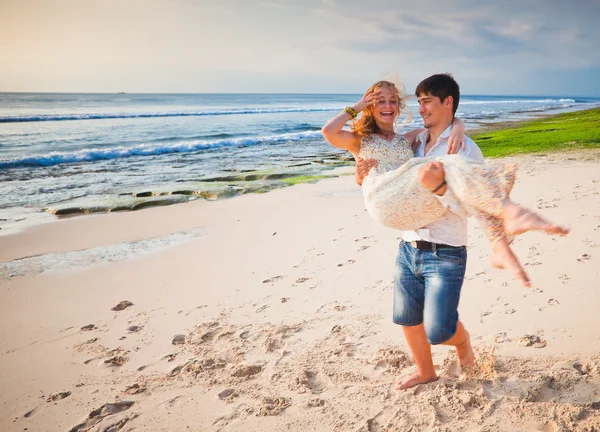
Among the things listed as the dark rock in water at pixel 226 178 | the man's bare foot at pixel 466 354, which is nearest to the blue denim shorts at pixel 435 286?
the man's bare foot at pixel 466 354

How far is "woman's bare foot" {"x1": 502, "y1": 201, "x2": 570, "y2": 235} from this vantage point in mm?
2068

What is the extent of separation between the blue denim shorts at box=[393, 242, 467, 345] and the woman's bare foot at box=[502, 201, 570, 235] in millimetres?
485

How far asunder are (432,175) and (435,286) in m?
0.75

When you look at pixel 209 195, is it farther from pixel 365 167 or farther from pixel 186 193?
pixel 365 167

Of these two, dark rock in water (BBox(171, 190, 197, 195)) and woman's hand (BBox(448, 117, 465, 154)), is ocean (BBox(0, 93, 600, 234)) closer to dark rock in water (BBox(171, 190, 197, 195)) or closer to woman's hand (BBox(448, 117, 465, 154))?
dark rock in water (BBox(171, 190, 197, 195))

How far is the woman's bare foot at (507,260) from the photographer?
221 centimetres

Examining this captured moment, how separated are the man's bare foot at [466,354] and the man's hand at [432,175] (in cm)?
132

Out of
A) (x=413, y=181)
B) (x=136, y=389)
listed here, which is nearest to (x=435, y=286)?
(x=413, y=181)

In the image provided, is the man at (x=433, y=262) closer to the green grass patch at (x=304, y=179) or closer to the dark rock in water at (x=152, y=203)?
the dark rock in water at (x=152, y=203)

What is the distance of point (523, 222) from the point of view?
2121 mm

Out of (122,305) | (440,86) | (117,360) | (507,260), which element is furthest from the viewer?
(122,305)

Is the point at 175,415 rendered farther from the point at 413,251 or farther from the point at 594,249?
the point at 594,249

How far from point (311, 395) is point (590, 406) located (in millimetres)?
1875

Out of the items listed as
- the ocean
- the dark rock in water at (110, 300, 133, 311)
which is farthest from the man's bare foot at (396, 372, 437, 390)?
the dark rock in water at (110, 300, 133, 311)
